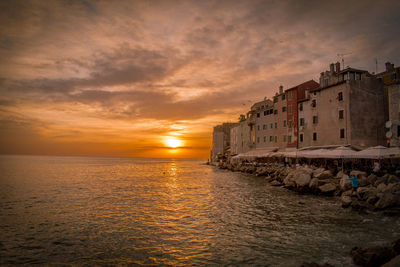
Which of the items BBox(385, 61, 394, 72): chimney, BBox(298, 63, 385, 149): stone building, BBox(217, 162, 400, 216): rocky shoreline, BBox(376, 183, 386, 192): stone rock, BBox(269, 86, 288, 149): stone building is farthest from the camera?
BBox(269, 86, 288, 149): stone building

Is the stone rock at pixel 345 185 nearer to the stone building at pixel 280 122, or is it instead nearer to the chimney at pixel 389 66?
the chimney at pixel 389 66

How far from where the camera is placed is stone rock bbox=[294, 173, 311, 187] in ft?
82.7

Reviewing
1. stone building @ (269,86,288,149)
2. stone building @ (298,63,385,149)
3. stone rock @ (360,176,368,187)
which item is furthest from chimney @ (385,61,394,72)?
stone rock @ (360,176,368,187)

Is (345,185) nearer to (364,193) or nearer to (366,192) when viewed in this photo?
(364,193)

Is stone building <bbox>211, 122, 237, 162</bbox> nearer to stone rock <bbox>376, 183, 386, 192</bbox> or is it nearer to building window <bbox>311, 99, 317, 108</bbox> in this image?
building window <bbox>311, 99, 317, 108</bbox>

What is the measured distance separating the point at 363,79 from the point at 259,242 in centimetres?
3346

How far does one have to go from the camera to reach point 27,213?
18484 mm

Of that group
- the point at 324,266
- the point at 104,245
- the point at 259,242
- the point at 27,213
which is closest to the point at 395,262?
the point at 324,266

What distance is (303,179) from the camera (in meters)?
25.8

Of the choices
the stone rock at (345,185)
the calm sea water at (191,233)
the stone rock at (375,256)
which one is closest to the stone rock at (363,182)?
the stone rock at (345,185)

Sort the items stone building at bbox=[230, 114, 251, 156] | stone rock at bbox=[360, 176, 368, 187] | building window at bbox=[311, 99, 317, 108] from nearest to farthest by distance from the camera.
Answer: stone rock at bbox=[360, 176, 368, 187]
building window at bbox=[311, 99, 317, 108]
stone building at bbox=[230, 114, 251, 156]

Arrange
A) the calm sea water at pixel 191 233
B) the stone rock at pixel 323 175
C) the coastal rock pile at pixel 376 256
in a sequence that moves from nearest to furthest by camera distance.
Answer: the coastal rock pile at pixel 376 256, the calm sea water at pixel 191 233, the stone rock at pixel 323 175

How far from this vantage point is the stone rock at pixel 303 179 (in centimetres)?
2522

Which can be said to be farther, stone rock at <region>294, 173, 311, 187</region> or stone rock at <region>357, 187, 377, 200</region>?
stone rock at <region>294, 173, 311, 187</region>
